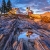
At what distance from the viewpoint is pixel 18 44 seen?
187 cm

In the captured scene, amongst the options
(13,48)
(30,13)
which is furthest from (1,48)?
(30,13)

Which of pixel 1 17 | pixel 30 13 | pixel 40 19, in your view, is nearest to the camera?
pixel 40 19

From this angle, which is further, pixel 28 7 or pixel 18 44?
pixel 28 7

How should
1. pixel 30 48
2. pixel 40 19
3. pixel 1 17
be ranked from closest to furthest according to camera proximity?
pixel 30 48, pixel 40 19, pixel 1 17

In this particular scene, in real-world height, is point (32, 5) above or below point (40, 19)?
above

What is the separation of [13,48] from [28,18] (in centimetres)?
242

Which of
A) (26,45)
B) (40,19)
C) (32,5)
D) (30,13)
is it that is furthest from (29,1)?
(26,45)

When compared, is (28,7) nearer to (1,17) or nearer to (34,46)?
(1,17)

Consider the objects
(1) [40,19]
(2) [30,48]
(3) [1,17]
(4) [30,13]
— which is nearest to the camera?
(2) [30,48]

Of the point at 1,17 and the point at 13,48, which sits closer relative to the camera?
the point at 13,48

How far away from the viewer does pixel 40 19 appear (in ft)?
Result: 12.6

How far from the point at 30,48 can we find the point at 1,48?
40 centimetres

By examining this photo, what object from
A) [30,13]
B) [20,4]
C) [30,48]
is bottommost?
[30,48]

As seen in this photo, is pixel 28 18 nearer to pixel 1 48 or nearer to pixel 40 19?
pixel 40 19
